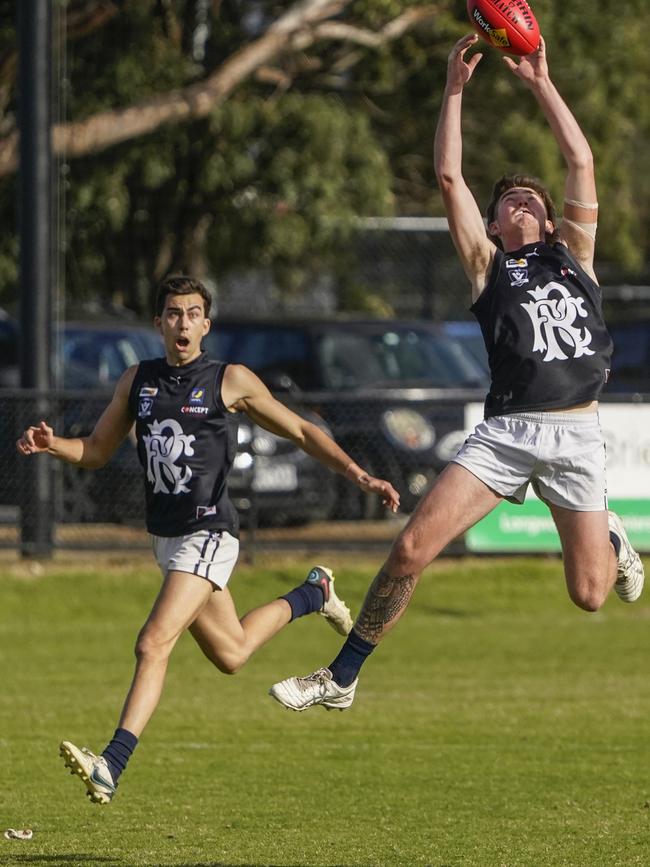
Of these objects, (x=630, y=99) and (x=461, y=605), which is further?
(x=630, y=99)

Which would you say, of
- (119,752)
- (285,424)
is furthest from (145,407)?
(119,752)

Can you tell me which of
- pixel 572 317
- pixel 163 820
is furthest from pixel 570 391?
pixel 163 820

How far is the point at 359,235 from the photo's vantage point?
27219mm

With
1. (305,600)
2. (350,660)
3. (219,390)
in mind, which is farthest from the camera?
(305,600)

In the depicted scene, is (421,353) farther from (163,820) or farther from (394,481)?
(163,820)

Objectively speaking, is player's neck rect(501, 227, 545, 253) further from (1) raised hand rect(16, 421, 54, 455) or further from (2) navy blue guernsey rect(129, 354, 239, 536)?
(1) raised hand rect(16, 421, 54, 455)

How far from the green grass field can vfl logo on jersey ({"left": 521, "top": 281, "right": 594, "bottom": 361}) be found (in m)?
2.01

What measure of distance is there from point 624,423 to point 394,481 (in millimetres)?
2180

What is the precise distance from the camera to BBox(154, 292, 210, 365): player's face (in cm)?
732

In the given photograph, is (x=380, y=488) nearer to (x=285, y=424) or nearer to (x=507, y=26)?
(x=285, y=424)

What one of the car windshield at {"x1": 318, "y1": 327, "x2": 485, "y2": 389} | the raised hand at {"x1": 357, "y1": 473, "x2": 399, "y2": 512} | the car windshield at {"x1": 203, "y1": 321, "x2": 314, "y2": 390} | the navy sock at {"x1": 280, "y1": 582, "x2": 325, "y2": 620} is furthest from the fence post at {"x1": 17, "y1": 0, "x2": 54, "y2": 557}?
the raised hand at {"x1": 357, "y1": 473, "x2": 399, "y2": 512}

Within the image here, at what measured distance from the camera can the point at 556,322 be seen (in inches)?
268

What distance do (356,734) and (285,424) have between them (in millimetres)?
3258

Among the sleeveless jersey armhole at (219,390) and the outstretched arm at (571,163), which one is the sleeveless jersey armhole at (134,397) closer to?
the sleeveless jersey armhole at (219,390)
